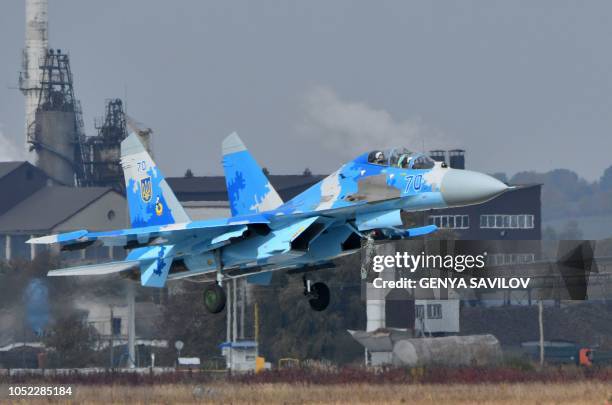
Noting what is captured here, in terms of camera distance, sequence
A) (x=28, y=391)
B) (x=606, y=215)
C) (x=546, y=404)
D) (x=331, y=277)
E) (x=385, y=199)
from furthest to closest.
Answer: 1. (x=606, y=215)
2. (x=331, y=277)
3. (x=28, y=391)
4. (x=546, y=404)
5. (x=385, y=199)

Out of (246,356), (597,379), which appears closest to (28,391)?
(246,356)

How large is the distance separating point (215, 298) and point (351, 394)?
19.9 feet

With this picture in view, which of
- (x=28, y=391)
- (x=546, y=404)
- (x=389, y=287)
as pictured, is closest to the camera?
(x=546, y=404)

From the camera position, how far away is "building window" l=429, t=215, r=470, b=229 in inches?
3305

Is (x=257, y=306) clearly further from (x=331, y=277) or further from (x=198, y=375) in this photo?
(x=198, y=375)

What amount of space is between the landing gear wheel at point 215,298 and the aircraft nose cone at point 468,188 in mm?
5697

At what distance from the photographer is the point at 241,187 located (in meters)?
31.5

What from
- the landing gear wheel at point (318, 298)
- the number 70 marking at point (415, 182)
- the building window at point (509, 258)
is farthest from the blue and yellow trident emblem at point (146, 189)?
the building window at point (509, 258)

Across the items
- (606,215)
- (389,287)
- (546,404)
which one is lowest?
(546,404)

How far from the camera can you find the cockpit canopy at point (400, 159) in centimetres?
2595

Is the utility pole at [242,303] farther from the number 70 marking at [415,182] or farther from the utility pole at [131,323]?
the number 70 marking at [415,182]

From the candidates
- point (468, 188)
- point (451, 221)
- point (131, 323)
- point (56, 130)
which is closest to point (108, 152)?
point (56, 130)

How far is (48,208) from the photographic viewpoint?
85.5 metres

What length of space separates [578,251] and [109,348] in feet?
70.3
